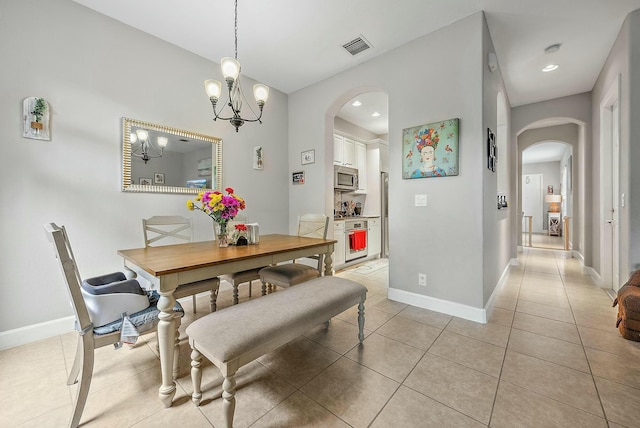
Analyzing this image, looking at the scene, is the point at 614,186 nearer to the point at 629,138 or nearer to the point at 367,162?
the point at 629,138

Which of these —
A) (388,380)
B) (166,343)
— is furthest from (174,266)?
(388,380)

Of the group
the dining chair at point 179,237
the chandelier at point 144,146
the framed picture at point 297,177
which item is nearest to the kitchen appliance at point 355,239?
the framed picture at point 297,177

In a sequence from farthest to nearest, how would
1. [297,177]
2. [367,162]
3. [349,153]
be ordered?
[367,162]
[349,153]
[297,177]

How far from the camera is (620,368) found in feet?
5.41

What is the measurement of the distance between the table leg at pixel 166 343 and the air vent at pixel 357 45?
9.69 feet

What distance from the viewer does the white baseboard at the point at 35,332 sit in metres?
1.95

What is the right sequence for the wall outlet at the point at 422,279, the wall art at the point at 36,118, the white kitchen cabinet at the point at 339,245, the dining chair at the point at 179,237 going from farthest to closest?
1. the white kitchen cabinet at the point at 339,245
2. the wall outlet at the point at 422,279
3. the wall art at the point at 36,118
4. the dining chair at the point at 179,237

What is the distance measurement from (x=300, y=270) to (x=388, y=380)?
3.69 feet

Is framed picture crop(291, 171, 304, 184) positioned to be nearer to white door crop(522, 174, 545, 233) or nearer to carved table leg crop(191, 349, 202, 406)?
carved table leg crop(191, 349, 202, 406)

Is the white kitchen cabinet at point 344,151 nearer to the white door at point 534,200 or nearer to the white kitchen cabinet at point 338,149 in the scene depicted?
the white kitchen cabinet at point 338,149

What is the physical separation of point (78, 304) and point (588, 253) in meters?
6.10

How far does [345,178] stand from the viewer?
4691 millimetres

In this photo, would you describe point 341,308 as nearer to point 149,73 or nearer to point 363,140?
point 149,73

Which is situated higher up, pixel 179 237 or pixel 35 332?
pixel 179 237
